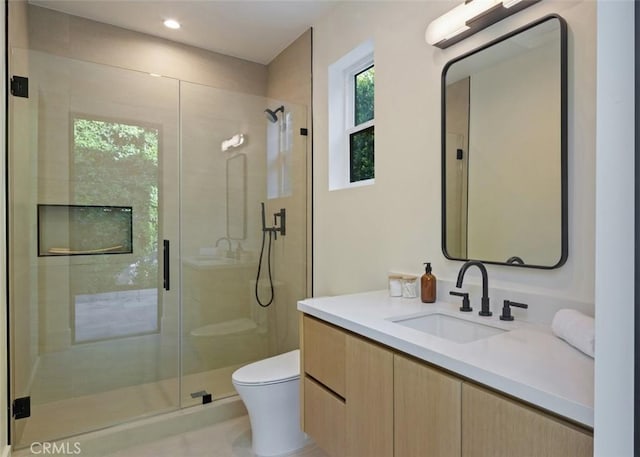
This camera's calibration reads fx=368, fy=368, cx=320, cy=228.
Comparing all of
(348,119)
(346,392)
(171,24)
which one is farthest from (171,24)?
(346,392)

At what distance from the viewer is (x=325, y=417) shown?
60.9 inches

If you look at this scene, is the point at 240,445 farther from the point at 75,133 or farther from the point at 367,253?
the point at 75,133

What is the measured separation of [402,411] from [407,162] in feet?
3.98

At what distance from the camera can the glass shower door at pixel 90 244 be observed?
221 cm

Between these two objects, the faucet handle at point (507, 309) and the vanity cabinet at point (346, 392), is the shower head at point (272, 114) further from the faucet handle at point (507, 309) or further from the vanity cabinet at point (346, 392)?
the faucet handle at point (507, 309)

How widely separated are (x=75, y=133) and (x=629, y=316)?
2952 millimetres

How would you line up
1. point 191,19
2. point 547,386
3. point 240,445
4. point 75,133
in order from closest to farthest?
point 547,386 → point 240,445 → point 75,133 → point 191,19

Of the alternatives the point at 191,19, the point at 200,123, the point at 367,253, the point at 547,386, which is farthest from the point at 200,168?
the point at 547,386

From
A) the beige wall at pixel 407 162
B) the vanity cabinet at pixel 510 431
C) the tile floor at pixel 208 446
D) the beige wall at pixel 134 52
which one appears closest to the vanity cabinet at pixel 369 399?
the vanity cabinet at pixel 510 431

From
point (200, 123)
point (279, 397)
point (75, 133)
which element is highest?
point (200, 123)

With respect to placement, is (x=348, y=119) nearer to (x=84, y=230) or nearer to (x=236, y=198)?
(x=236, y=198)

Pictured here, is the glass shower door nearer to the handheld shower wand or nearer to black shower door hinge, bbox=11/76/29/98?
black shower door hinge, bbox=11/76/29/98

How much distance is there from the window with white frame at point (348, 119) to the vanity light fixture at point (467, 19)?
0.76m

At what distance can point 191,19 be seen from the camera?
8.71 feet
